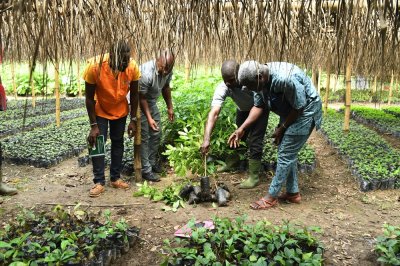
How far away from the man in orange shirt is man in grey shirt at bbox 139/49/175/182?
0.22 metres

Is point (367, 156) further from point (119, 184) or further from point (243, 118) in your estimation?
point (119, 184)

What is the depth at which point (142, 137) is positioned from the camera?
4.66m

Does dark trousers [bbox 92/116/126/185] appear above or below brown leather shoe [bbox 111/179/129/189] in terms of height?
above

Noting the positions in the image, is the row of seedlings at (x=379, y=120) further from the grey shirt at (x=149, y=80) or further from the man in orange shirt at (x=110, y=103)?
the man in orange shirt at (x=110, y=103)

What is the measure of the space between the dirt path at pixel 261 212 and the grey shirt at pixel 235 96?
3.52ft

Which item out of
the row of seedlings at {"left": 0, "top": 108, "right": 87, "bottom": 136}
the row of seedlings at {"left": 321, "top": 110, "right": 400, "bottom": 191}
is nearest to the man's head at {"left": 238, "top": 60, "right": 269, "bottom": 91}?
the row of seedlings at {"left": 321, "top": 110, "right": 400, "bottom": 191}

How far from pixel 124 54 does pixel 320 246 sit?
Result: 2.42m

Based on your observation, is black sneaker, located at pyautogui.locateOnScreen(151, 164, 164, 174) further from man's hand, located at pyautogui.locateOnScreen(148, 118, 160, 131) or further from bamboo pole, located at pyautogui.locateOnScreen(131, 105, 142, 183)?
man's hand, located at pyautogui.locateOnScreen(148, 118, 160, 131)

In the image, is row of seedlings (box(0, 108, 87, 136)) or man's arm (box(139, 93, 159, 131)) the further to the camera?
row of seedlings (box(0, 108, 87, 136))

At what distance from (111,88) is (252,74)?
1.67 meters

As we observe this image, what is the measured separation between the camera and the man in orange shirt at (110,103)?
384 centimetres

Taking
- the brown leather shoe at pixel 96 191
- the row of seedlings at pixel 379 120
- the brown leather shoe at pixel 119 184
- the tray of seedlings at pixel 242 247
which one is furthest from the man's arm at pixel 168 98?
the row of seedlings at pixel 379 120

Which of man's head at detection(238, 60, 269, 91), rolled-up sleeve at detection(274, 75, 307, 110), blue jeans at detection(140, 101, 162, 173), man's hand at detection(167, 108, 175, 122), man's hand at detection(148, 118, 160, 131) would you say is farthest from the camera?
man's hand at detection(167, 108, 175, 122)

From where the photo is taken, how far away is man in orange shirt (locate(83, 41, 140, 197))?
384cm
